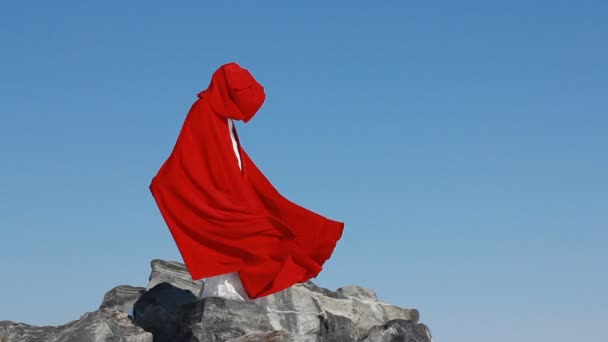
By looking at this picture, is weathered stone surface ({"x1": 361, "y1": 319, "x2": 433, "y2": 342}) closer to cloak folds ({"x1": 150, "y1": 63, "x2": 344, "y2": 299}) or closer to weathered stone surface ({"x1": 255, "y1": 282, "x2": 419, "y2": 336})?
weathered stone surface ({"x1": 255, "y1": 282, "x2": 419, "y2": 336})

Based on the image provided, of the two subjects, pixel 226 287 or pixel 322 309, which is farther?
pixel 322 309

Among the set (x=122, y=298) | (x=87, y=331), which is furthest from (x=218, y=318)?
(x=122, y=298)

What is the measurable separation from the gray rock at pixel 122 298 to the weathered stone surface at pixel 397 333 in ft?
13.5

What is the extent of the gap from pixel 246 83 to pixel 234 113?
0.47 metres

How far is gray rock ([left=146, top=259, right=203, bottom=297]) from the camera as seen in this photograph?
18625mm

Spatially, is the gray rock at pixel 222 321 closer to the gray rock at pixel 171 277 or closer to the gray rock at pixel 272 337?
the gray rock at pixel 272 337

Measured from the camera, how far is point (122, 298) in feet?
61.8

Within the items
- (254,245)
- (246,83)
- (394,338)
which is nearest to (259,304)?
(254,245)

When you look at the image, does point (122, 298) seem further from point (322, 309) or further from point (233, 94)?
point (233, 94)

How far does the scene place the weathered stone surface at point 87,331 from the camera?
52.6 ft

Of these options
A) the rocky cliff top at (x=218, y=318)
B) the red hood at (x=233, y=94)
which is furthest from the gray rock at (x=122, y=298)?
the red hood at (x=233, y=94)

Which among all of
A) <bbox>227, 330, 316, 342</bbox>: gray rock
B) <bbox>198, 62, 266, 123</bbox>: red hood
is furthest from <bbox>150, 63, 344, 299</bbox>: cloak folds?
<bbox>227, 330, 316, 342</bbox>: gray rock

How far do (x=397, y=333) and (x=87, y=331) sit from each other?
4420mm

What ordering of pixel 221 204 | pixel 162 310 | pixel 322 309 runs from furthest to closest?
pixel 322 309 < pixel 162 310 < pixel 221 204
